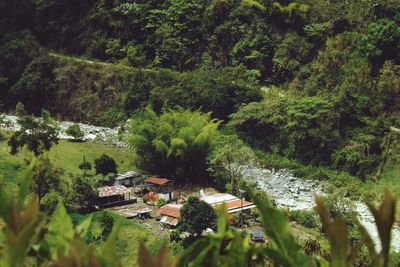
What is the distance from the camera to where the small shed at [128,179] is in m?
12.3

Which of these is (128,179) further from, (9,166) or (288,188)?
(288,188)

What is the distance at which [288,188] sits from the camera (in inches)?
481

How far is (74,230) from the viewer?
0.98 m

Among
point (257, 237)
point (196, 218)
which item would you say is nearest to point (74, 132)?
point (196, 218)

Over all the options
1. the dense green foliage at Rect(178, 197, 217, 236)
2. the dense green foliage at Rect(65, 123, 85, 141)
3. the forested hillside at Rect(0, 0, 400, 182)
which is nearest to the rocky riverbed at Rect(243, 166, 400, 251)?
the forested hillside at Rect(0, 0, 400, 182)

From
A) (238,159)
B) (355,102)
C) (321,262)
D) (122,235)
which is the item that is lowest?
(122,235)

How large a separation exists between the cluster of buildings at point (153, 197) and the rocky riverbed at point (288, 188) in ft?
4.21

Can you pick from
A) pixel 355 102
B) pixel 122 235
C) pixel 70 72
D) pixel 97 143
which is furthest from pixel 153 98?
pixel 122 235

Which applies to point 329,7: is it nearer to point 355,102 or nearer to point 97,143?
point 355,102

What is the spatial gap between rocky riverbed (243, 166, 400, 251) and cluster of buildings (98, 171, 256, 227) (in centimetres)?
128

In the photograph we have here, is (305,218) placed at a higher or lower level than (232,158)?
lower

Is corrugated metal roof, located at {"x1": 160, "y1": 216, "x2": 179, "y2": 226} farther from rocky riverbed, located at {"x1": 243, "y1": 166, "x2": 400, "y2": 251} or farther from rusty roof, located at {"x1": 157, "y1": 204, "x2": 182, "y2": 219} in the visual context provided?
rocky riverbed, located at {"x1": 243, "y1": 166, "x2": 400, "y2": 251}

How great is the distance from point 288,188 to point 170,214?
3.20 meters

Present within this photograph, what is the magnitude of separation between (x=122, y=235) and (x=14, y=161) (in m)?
4.49
